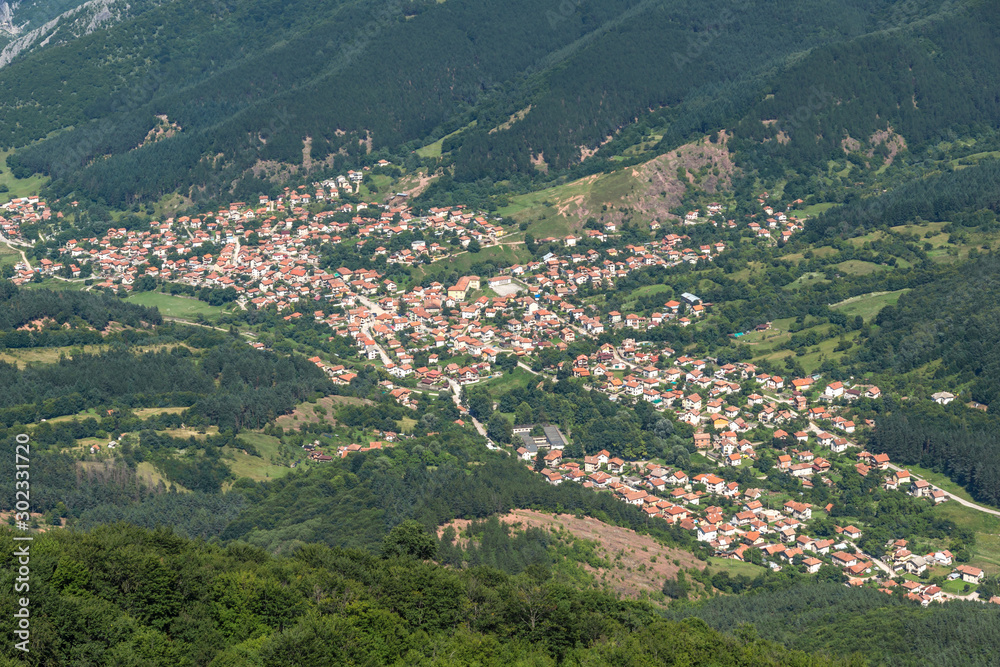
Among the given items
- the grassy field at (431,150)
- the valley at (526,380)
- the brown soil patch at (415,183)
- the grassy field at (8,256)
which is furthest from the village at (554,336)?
the grassy field at (431,150)

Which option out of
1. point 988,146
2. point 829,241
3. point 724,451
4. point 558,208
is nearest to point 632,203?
point 558,208

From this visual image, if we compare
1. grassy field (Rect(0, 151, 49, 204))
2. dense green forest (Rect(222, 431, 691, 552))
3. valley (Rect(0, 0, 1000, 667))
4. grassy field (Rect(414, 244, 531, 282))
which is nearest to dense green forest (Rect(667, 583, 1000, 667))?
valley (Rect(0, 0, 1000, 667))

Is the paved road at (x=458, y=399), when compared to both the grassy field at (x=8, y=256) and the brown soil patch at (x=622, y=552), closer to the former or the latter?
the brown soil patch at (x=622, y=552)

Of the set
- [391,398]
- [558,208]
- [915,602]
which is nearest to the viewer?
[915,602]

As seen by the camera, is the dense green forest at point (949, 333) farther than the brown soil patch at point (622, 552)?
Yes

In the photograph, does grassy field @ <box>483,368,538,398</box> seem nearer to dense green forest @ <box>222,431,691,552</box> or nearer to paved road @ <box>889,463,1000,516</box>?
dense green forest @ <box>222,431,691,552</box>

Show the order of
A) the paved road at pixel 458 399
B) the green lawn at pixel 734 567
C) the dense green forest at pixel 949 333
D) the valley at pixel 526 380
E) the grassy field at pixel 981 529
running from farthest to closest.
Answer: the dense green forest at pixel 949 333
the paved road at pixel 458 399
the grassy field at pixel 981 529
the green lawn at pixel 734 567
the valley at pixel 526 380

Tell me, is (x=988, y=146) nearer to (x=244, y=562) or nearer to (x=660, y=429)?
(x=660, y=429)
